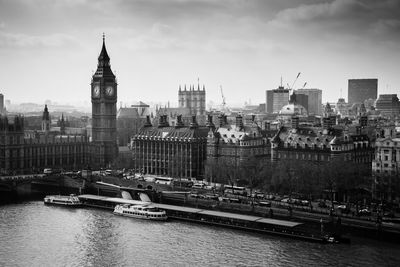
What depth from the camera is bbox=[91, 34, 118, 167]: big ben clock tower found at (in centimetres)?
13588

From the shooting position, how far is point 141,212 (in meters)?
84.4

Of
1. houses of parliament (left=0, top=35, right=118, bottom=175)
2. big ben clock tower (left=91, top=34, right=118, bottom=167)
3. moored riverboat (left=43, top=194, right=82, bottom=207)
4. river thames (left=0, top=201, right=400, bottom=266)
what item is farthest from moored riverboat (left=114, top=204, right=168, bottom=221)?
big ben clock tower (left=91, top=34, right=118, bottom=167)

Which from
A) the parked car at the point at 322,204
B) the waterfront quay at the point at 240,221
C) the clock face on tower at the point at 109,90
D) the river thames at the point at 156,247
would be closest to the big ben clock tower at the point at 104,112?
the clock face on tower at the point at 109,90

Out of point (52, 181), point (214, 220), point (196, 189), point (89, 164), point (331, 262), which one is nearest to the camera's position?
point (331, 262)

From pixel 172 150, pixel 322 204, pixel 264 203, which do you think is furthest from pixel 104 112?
pixel 322 204

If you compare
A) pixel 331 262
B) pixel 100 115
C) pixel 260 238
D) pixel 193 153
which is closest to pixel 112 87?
pixel 100 115

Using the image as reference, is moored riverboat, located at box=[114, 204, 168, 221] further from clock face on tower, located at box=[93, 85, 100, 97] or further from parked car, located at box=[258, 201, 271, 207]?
clock face on tower, located at box=[93, 85, 100, 97]

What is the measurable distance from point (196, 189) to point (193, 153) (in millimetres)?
15859

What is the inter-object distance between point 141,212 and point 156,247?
55.1ft

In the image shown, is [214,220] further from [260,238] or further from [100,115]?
[100,115]

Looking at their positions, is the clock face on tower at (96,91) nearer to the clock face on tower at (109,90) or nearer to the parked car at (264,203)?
the clock face on tower at (109,90)

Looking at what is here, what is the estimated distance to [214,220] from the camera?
80.9 metres

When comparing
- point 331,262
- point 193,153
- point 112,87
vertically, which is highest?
point 112,87

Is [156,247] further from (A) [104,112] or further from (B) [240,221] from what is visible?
(A) [104,112]
